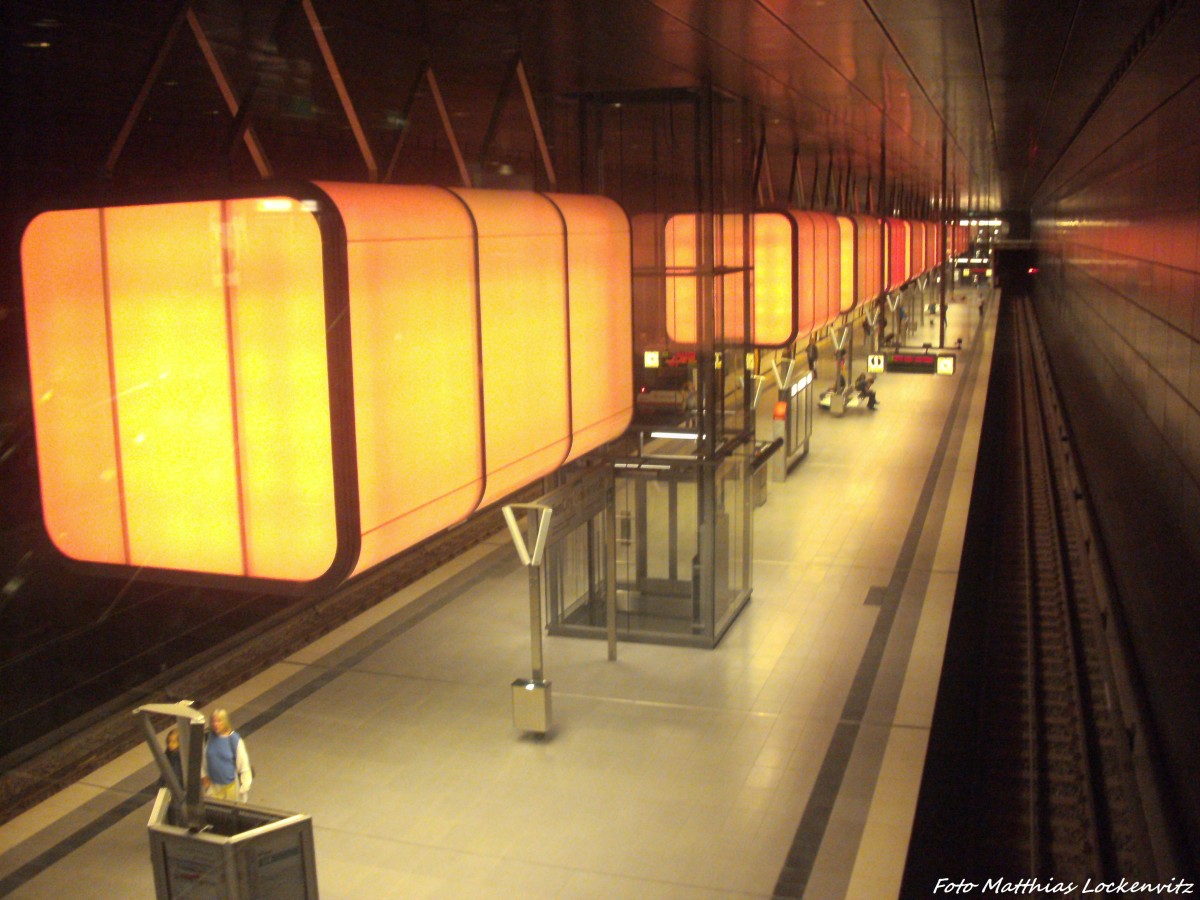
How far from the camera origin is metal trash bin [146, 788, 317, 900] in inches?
206

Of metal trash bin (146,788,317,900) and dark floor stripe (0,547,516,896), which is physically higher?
metal trash bin (146,788,317,900)

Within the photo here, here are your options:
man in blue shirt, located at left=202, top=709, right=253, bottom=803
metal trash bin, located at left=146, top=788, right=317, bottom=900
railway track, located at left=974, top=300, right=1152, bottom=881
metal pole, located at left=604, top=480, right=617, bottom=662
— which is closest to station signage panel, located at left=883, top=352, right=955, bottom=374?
railway track, located at left=974, top=300, right=1152, bottom=881

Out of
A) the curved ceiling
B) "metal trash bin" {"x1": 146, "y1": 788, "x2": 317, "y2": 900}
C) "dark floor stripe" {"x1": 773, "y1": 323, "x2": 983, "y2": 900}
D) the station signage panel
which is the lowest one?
"dark floor stripe" {"x1": 773, "y1": 323, "x2": 983, "y2": 900}

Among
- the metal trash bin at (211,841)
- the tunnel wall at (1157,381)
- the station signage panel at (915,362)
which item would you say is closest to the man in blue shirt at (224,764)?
the metal trash bin at (211,841)

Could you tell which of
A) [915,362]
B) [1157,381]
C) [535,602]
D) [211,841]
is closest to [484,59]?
[211,841]

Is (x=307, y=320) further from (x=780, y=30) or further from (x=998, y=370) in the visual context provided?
(x=998, y=370)

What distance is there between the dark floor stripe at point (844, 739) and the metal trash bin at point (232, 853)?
284 cm

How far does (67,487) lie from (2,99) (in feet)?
13.6

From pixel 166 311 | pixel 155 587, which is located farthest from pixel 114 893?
pixel 166 311

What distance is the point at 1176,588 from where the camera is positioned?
8.05m

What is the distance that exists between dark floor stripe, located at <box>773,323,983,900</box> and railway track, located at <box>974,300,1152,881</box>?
1.54 metres

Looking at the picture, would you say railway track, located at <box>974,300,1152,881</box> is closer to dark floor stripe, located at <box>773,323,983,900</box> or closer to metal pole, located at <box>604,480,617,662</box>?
dark floor stripe, located at <box>773,323,983,900</box>

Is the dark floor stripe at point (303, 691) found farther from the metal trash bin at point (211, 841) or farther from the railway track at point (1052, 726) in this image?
the railway track at point (1052, 726)

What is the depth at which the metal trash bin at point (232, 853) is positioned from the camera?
17.2 feet
